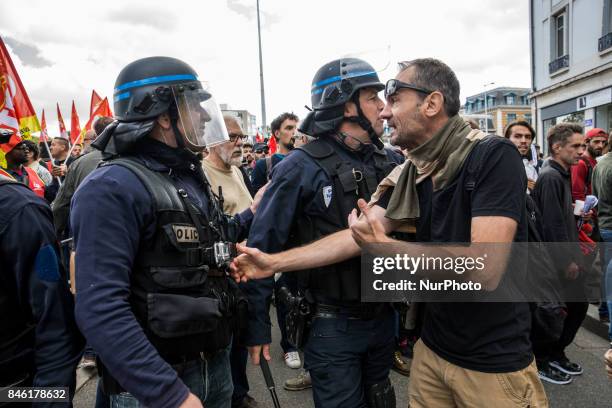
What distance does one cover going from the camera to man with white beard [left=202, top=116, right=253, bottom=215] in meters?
3.71

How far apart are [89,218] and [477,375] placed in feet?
4.96

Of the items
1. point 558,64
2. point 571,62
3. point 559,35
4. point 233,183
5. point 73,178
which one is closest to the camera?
point 73,178

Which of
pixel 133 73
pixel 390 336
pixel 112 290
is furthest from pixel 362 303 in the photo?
pixel 133 73

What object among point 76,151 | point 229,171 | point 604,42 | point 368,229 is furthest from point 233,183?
point 604,42

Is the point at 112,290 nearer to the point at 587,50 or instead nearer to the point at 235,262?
the point at 235,262

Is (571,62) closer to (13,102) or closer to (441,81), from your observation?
(441,81)

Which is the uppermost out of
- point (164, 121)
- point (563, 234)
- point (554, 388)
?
point (164, 121)

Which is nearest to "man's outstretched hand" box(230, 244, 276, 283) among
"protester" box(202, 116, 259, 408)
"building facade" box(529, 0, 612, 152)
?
"protester" box(202, 116, 259, 408)

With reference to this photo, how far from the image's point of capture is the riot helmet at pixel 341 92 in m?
2.55

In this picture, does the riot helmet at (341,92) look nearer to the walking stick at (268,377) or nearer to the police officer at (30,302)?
the walking stick at (268,377)

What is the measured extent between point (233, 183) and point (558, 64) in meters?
18.7

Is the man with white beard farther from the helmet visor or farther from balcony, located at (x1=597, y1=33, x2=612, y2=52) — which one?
balcony, located at (x1=597, y1=33, x2=612, y2=52)

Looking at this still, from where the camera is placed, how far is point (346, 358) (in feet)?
7.14

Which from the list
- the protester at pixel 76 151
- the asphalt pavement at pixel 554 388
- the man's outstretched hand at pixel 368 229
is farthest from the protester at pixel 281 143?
the protester at pixel 76 151
